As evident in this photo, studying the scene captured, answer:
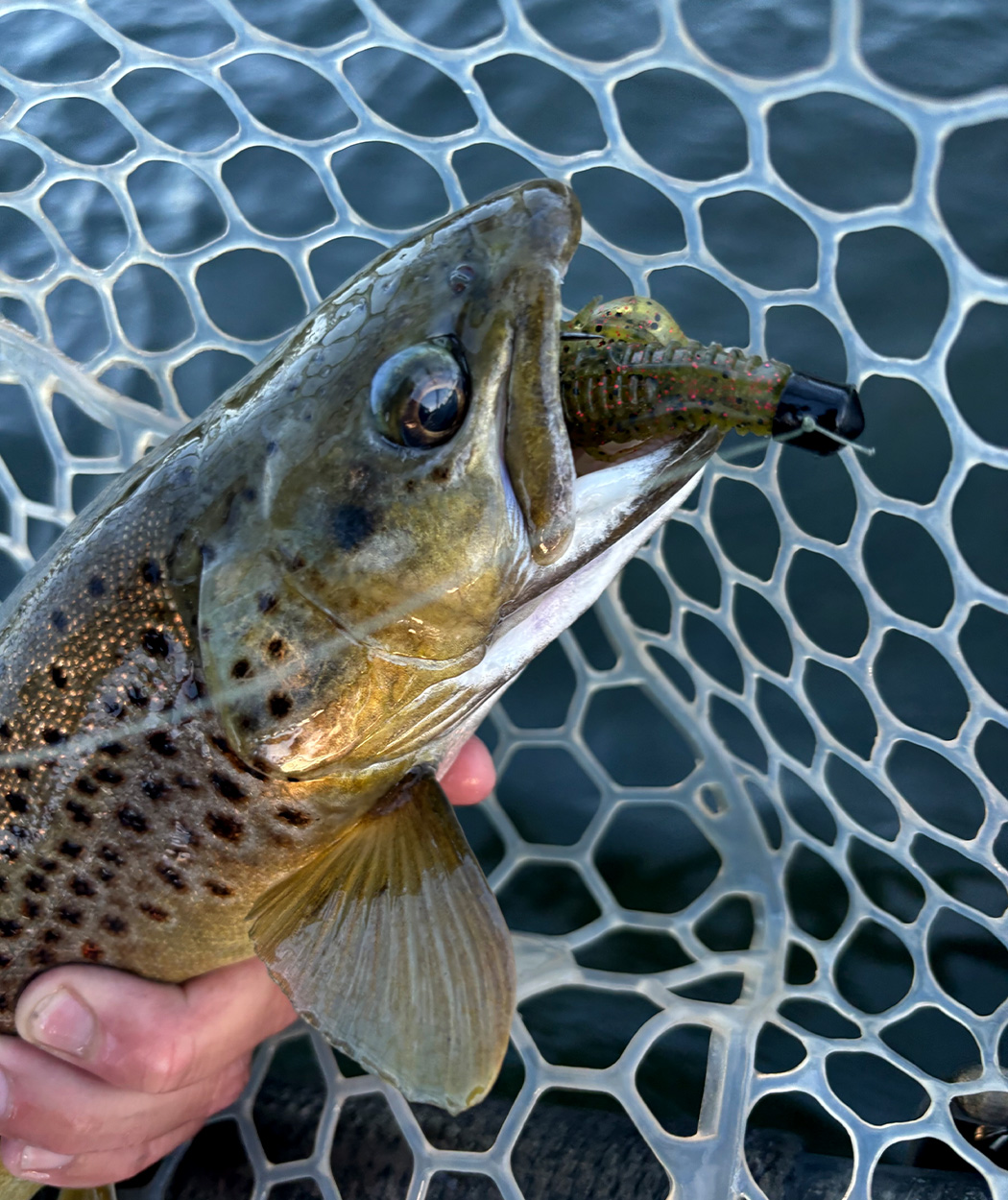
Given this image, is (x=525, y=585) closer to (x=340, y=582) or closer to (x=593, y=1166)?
(x=340, y=582)

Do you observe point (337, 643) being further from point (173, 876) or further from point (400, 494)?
point (173, 876)

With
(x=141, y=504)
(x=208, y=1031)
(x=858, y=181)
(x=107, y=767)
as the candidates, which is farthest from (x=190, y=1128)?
(x=858, y=181)

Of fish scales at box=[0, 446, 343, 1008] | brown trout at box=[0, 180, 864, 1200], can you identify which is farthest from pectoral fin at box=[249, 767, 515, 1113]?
fish scales at box=[0, 446, 343, 1008]

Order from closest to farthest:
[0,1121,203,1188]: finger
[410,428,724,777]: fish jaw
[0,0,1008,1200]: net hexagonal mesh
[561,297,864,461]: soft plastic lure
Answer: [561,297,864,461]: soft plastic lure < [410,428,724,777]: fish jaw < [0,1121,203,1188]: finger < [0,0,1008,1200]: net hexagonal mesh

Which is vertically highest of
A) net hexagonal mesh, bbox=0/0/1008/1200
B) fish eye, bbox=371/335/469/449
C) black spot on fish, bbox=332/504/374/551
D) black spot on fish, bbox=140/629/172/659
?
fish eye, bbox=371/335/469/449

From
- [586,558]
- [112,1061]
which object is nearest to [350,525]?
[586,558]

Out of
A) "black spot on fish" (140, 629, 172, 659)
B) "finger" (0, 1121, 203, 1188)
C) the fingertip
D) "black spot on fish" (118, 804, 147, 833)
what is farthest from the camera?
"finger" (0, 1121, 203, 1188)

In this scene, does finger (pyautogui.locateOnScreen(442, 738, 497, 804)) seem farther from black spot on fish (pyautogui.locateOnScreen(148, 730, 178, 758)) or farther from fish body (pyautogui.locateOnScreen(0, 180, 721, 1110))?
black spot on fish (pyautogui.locateOnScreen(148, 730, 178, 758))
